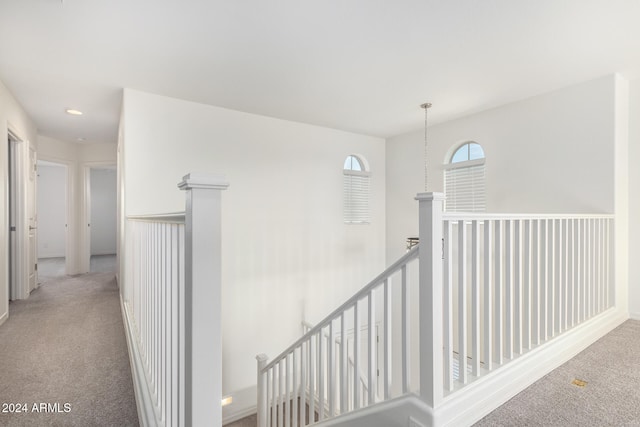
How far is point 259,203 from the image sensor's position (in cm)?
408

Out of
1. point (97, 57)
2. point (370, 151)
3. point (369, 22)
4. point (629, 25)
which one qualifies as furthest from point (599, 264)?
point (97, 57)

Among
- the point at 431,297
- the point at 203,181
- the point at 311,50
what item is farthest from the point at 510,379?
the point at 311,50

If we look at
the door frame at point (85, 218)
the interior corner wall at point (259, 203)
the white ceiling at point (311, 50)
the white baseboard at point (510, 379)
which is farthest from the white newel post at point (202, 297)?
the door frame at point (85, 218)

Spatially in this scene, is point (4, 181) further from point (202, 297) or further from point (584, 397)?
point (584, 397)

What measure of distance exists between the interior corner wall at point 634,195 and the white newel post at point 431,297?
287 cm

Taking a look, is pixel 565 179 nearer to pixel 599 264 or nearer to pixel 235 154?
pixel 599 264

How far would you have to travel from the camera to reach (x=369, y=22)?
7.08 ft

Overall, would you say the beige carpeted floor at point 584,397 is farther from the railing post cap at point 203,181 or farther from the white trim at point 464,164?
the white trim at point 464,164

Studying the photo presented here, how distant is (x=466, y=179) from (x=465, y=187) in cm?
11

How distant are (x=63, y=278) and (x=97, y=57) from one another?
435cm

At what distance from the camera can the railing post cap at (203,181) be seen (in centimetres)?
88

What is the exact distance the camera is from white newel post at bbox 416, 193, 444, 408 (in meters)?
1.37

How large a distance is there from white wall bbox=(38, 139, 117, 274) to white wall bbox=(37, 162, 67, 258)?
8.50 feet

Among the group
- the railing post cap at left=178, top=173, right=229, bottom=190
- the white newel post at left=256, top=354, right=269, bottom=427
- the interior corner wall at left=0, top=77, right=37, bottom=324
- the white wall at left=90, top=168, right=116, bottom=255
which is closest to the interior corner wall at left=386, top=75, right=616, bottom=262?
the white newel post at left=256, top=354, right=269, bottom=427
